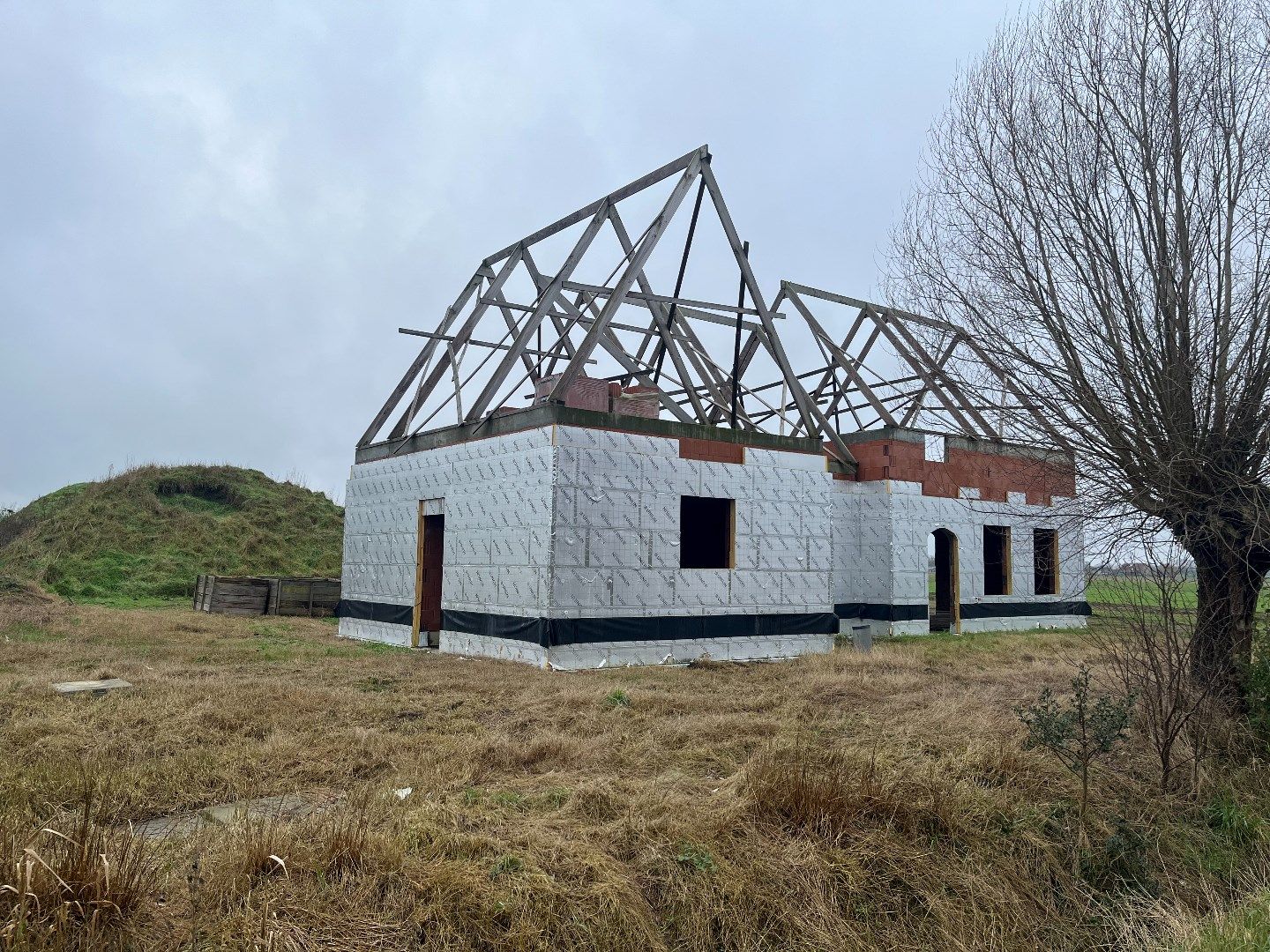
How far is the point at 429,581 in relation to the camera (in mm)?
16672

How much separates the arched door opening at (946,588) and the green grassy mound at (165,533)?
21018 millimetres

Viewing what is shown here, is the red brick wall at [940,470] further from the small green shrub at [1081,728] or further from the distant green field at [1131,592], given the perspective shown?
the small green shrub at [1081,728]

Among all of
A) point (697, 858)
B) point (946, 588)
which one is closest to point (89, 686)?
point (697, 858)

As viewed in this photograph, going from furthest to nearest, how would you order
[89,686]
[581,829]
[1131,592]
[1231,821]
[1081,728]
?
[89,686] < [1131,592] < [1081,728] < [1231,821] < [581,829]

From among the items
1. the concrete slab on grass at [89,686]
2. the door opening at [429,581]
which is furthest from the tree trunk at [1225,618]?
the door opening at [429,581]

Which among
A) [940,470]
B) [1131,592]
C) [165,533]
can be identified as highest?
[940,470]

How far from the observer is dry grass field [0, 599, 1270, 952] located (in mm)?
4027

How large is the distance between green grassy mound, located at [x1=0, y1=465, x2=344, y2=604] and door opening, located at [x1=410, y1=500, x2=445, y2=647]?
542 inches

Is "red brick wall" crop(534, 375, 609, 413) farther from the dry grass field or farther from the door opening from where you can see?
the dry grass field

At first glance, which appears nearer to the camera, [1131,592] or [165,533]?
[1131,592]

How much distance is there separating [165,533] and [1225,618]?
1264 inches

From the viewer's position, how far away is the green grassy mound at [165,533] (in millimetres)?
27109

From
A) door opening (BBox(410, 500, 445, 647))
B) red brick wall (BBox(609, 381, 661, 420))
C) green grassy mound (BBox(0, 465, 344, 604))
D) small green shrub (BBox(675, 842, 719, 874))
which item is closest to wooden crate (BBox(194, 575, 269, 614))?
green grassy mound (BBox(0, 465, 344, 604))

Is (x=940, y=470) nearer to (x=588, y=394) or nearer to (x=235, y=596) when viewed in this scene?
(x=588, y=394)
